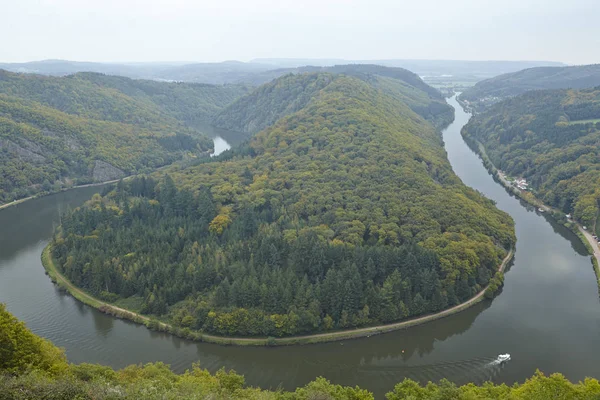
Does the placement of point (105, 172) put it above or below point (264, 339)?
above

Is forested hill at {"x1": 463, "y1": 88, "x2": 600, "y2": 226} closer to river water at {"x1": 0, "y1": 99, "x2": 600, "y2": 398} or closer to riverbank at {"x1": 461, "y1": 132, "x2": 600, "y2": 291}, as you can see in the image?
riverbank at {"x1": 461, "y1": 132, "x2": 600, "y2": 291}

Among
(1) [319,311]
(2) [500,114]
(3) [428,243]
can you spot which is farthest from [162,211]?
(2) [500,114]

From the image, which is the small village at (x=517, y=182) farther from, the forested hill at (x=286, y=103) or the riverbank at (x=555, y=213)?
the forested hill at (x=286, y=103)

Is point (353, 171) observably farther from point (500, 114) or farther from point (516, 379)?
point (500, 114)

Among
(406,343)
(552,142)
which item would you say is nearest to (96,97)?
(552,142)

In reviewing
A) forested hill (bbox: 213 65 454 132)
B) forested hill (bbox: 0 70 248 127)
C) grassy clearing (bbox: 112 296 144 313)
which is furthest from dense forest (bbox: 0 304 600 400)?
forested hill (bbox: 0 70 248 127)

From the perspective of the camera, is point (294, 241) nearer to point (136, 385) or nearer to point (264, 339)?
point (264, 339)
